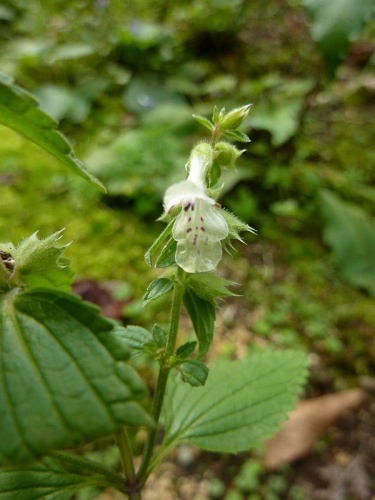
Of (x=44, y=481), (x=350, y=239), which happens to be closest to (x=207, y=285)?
(x=44, y=481)

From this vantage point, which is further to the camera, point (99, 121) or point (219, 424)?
→ point (99, 121)

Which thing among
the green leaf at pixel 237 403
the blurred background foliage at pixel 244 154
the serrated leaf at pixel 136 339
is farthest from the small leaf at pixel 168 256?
the blurred background foliage at pixel 244 154

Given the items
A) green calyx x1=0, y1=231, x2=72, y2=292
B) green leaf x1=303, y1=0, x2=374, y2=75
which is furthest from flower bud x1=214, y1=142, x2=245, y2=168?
green leaf x1=303, y1=0, x2=374, y2=75

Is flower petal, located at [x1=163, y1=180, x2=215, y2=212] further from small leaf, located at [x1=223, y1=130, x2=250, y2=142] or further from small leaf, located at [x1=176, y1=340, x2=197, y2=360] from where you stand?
small leaf, located at [x1=176, y1=340, x2=197, y2=360]

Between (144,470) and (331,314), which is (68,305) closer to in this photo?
(144,470)

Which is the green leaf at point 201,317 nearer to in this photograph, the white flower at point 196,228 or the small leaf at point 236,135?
the white flower at point 196,228

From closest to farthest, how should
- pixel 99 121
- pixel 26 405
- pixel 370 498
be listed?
pixel 26 405, pixel 370 498, pixel 99 121

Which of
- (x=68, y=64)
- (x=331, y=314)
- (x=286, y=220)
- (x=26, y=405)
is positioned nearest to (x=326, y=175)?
(x=286, y=220)
